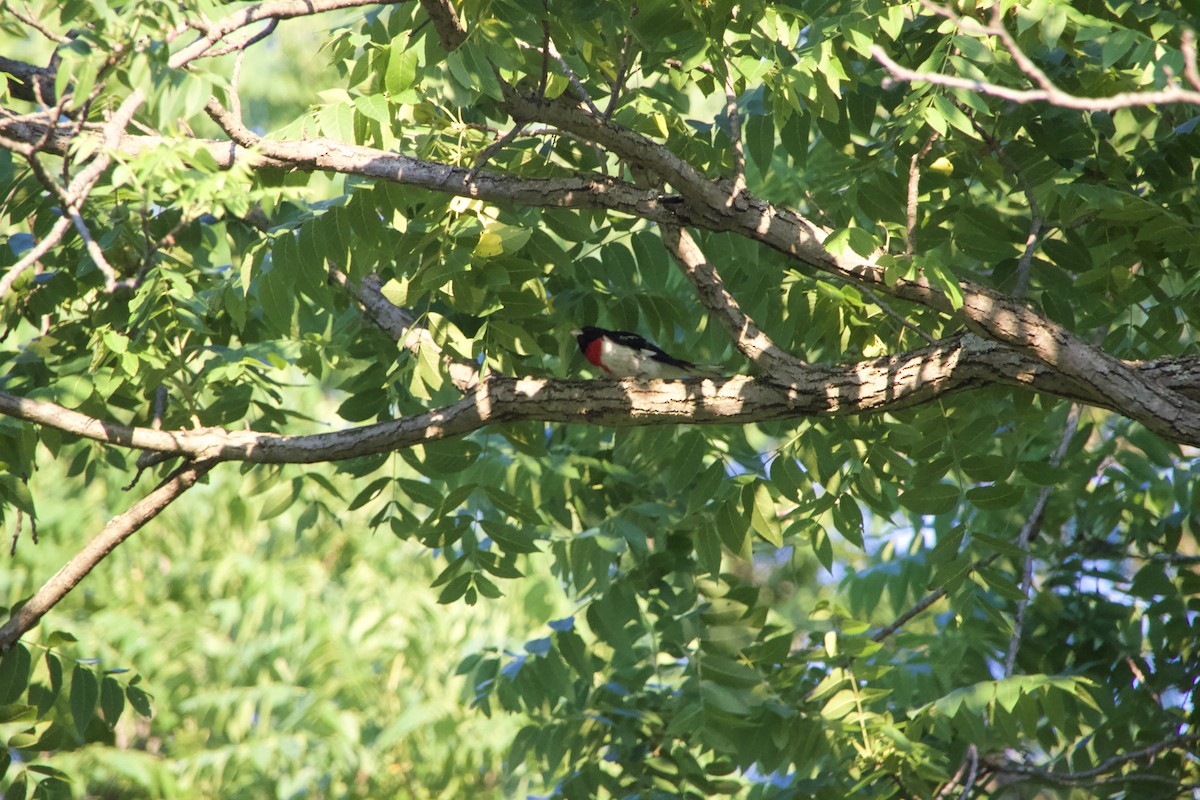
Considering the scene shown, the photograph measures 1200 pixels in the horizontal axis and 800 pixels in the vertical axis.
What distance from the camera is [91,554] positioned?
3404mm

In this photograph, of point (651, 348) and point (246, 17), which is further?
point (651, 348)

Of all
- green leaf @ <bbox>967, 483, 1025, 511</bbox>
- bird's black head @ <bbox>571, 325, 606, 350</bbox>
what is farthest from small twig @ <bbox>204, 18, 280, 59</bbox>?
green leaf @ <bbox>967, 483, 1025, 511</bbox>

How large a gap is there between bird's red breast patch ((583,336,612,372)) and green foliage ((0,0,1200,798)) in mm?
297


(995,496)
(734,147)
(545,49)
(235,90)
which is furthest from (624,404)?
(235,90)

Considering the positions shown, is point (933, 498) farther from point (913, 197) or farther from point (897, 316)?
point (913, 197)

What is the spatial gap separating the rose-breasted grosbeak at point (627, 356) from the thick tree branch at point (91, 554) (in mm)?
1609

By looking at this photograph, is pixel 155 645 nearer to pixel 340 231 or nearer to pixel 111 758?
pixel 111 758

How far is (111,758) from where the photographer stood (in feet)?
26.7

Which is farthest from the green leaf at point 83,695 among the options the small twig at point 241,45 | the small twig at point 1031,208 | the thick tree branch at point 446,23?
the small twig at point 1031,208

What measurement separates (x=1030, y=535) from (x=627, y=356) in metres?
1.97

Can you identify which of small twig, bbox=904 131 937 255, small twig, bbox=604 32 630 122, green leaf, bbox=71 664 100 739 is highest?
small twig, bbox=604 32 630 122

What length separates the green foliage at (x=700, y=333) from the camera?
117 inches

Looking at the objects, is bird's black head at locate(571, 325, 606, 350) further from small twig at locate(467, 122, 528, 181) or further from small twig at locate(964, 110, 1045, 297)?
small twig at locate(964, 110, 1045, 297)

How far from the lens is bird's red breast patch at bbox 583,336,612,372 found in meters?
4.58
